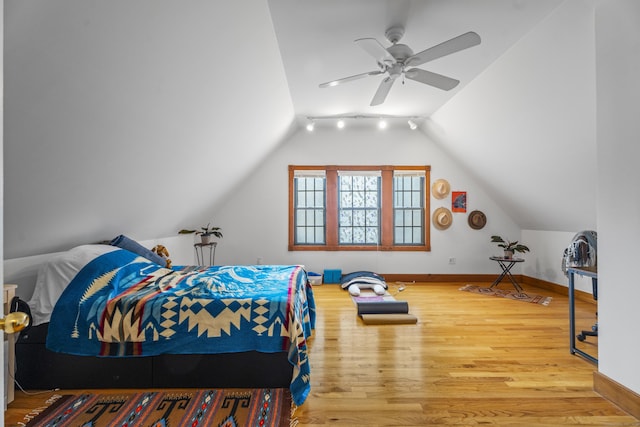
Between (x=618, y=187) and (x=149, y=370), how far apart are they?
3.27m

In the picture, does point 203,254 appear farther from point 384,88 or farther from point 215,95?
point 384,88

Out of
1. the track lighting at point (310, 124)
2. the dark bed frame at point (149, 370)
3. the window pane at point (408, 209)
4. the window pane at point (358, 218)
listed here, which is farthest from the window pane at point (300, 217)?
the dark bed frame at point (149, 370)

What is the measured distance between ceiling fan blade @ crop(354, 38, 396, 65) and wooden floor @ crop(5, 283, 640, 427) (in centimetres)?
251

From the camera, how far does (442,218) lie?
6242mm

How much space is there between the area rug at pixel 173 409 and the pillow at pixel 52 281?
0.60m

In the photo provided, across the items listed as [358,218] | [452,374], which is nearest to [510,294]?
[358,218]

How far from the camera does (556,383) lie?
248cm

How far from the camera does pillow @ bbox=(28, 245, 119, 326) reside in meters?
2.45

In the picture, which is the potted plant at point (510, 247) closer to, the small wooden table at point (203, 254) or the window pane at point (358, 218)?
the window pane at point (358, 218)

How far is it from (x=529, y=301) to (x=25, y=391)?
17.7ft

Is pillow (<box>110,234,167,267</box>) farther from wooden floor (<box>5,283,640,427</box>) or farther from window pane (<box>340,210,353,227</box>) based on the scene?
window pane (<box>340,210,353,227</box>)

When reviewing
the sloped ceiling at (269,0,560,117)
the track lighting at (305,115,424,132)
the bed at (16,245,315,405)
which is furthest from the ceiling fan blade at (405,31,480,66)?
the track lighting at (305,115,424,132)

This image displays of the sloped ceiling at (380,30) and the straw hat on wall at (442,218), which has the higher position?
the sloped ceiling at (380,30)

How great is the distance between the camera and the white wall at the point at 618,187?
2.05 m
